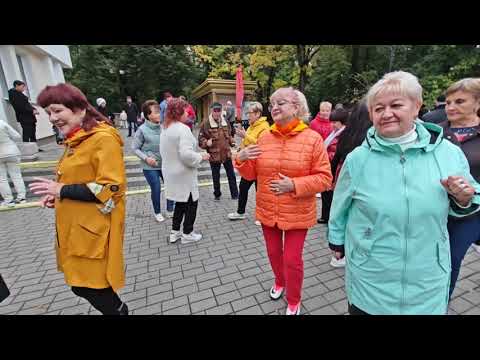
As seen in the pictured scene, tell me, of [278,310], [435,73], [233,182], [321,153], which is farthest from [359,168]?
[435,73]

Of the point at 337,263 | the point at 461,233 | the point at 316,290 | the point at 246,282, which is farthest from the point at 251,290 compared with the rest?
the point at 461,233

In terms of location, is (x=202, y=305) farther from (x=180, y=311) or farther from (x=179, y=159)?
(x=179, y=159)

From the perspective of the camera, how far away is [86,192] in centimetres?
180

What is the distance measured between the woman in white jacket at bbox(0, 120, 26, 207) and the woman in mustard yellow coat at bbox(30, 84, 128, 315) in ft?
14.3

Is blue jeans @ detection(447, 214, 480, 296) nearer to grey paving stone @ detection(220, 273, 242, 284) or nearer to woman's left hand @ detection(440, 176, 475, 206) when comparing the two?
woman's left hand @ detection(440, 176, 475, 206)

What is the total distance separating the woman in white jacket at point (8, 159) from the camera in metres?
5.09

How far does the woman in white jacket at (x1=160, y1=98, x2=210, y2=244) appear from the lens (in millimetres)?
3566

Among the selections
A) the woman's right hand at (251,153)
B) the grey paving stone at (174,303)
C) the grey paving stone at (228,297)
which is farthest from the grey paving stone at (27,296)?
the woman's right hand at (251,153)

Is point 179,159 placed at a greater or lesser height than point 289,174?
lesser

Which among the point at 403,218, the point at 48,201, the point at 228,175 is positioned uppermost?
the point at 403,218

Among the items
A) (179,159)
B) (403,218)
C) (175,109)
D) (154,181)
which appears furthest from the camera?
(154,181)

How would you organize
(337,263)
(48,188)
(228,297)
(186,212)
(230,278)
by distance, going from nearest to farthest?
(48,188) → (228,297) → (230,278) → (337,263) → (186,212)

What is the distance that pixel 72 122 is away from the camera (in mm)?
1872

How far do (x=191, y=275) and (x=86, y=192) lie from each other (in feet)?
6.12
